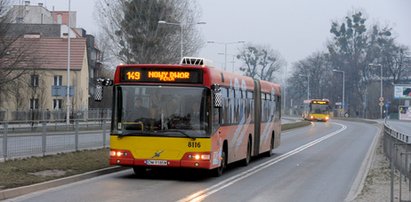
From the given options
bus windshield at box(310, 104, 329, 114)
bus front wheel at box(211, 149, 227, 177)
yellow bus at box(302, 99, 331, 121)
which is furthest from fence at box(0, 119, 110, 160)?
bus windshield at box(310, 104, 329, 114)

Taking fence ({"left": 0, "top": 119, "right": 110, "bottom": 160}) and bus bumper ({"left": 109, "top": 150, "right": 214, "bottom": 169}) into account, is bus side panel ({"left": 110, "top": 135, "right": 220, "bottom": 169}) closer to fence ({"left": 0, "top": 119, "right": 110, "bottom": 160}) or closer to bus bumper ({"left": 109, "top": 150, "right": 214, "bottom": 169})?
bus bumper ({"left": 109, "top": 150, "right": 214, "bottom": 169})

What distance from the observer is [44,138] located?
2188 cm

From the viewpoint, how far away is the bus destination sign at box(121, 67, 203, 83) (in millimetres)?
17875

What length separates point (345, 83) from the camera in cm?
12450

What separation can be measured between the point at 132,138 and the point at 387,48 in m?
101

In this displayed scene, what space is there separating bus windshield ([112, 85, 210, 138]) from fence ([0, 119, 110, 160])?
3926 millimetres

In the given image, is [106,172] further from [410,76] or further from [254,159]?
[410,76]

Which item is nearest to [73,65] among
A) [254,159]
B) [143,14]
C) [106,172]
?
[143,14]

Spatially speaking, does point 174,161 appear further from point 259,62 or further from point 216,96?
point 259,62

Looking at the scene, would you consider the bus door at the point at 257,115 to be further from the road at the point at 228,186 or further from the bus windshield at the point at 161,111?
the bus windshield at the point at 161,111

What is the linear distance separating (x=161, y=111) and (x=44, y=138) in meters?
5.85

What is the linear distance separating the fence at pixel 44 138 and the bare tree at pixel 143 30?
28.3 m

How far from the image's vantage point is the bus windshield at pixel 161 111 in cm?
1755

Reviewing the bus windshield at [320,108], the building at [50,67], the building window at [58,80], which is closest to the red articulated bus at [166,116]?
the building at [50,67]
